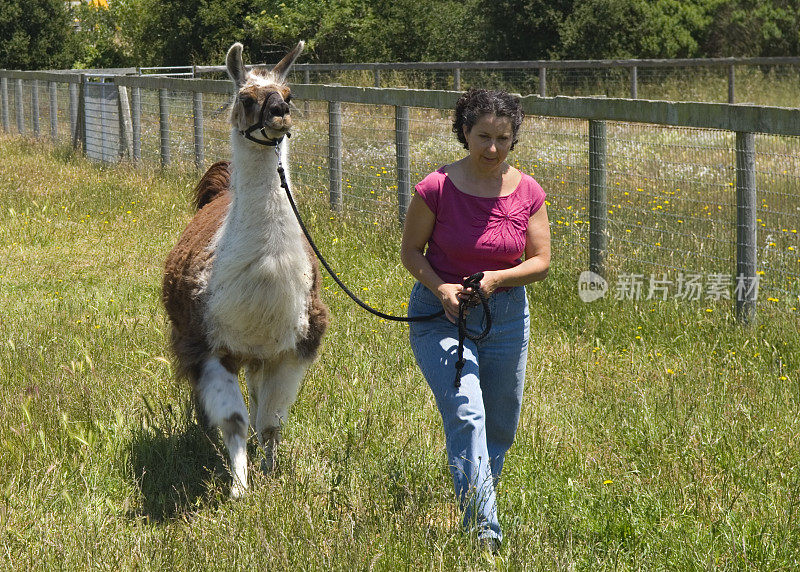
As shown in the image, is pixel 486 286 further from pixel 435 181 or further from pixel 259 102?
pixel 259 102

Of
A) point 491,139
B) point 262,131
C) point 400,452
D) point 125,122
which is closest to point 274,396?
point 400,452

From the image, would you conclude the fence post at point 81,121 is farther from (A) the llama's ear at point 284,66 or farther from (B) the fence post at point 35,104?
(A) the llama's ear at point 284,66

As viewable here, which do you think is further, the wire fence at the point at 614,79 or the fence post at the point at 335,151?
the wire fence at the point at 614,79

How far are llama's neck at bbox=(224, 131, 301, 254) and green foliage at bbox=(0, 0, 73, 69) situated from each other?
3394 centimetres

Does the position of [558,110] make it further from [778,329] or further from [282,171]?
[282,171]

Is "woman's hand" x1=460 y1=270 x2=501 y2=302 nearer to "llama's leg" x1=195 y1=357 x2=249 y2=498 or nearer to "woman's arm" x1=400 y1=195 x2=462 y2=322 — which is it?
"woman's arm" x1=400 y1=195 x2=462 y2=322

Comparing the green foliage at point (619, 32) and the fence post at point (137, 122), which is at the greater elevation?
the green foliage at point (619, 32)

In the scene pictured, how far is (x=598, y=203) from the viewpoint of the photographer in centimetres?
A: 789

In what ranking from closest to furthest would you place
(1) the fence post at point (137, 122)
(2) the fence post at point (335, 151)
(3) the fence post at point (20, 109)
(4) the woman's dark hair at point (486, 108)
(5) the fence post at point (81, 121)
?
1. (4) the woman's dark hair at point (486, 108)
2. (2) the fence post at point (335, 151)
3. (1) the fence post at point (137, 122)
4. (5) the fence post at point (81, 121)
5. (3) the fence post at point (20, 109)

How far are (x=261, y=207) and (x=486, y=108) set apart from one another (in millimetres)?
1274

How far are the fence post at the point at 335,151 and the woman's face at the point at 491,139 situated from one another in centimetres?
670

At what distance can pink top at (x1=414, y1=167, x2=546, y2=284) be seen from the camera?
4180 millimetres

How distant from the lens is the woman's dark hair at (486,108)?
417cm

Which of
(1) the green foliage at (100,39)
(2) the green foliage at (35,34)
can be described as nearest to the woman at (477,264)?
(2) the green foliage at (35,34)
